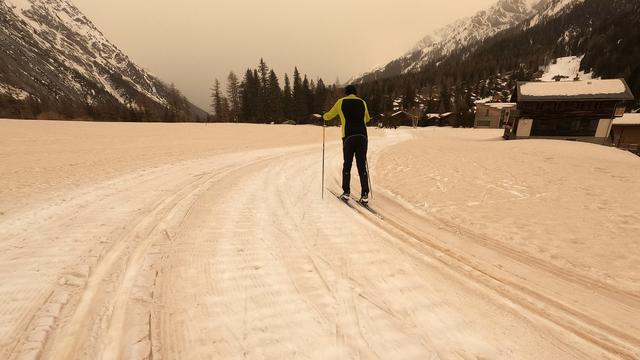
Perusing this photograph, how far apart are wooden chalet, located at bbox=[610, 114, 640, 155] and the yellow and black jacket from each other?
1693 inches

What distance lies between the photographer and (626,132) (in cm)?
3250

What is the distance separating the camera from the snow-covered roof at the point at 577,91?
86.2ft

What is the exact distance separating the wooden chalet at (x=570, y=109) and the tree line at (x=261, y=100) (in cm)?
4944

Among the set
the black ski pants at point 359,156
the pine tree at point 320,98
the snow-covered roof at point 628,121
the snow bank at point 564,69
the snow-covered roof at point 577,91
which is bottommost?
the black ski pants at point 359,156

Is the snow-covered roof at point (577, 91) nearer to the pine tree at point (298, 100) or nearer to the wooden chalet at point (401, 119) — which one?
the pine tree at point (298, 100)

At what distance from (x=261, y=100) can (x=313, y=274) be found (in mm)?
66710

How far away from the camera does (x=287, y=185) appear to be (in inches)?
263

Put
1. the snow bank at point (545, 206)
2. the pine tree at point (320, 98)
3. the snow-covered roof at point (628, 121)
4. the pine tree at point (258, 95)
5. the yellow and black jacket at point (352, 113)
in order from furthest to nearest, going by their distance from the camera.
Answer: the pine tree at point (320, 98) < the pine tree at point (258, 95) < the snow-covered roof at point (628, 121) < the yellow and black jacket at point (352, 113) < the snow bank at point (545, 206)

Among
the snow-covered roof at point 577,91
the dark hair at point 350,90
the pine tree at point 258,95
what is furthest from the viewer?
the pine tree at point 258,95

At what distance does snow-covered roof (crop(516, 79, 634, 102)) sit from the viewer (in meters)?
26.3

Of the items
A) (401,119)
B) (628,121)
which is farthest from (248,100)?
(628,121)

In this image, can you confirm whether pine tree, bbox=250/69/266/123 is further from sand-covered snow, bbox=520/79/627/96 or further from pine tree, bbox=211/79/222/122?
sand-covered snow, bbox=520/79/627/96

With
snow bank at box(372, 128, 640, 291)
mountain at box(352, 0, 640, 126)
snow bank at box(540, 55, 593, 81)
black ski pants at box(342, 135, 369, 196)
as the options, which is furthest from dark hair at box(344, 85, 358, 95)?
snow bank at box(540, 55, 593, 81)

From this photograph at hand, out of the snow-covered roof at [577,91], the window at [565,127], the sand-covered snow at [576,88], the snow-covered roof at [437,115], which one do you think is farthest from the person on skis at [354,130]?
the snow-covered roof at [437,115]
